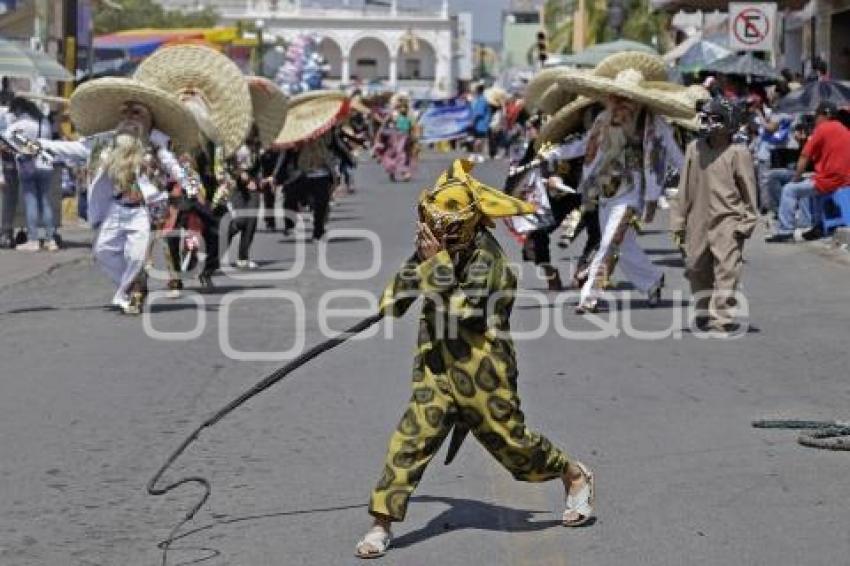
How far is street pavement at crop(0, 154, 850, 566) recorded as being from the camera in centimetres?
730

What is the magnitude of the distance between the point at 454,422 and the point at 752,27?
74.3 ft

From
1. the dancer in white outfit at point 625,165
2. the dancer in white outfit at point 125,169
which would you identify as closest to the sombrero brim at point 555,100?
the dancer in white outfit at point 625,165

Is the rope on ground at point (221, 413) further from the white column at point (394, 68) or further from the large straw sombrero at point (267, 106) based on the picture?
the white column at point (394, 68)

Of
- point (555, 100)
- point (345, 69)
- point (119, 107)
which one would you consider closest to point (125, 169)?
point (119, 107)

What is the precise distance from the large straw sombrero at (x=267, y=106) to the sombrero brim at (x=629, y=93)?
24.8 ft

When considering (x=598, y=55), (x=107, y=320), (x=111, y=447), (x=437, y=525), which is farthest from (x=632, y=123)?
(x=598, y=55)

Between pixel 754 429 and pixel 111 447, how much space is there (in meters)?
3.18

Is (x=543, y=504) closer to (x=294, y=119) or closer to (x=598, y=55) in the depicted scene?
(x=294, y=119)

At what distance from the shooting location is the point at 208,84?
18859 millimetres

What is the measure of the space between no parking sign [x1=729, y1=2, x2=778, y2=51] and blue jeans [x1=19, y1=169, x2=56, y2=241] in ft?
36.9

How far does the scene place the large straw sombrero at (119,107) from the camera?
15555 millimetres

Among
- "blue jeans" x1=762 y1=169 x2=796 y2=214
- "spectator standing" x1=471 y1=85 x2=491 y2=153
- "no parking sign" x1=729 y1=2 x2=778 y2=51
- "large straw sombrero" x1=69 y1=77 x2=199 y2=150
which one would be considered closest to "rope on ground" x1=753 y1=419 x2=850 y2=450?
"large straw sombrero" x1=69 y1=77 x2=199 y2=150

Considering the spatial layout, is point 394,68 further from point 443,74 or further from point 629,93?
point 629,93

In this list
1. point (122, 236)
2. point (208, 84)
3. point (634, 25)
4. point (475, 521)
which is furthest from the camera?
point (634, 25)
